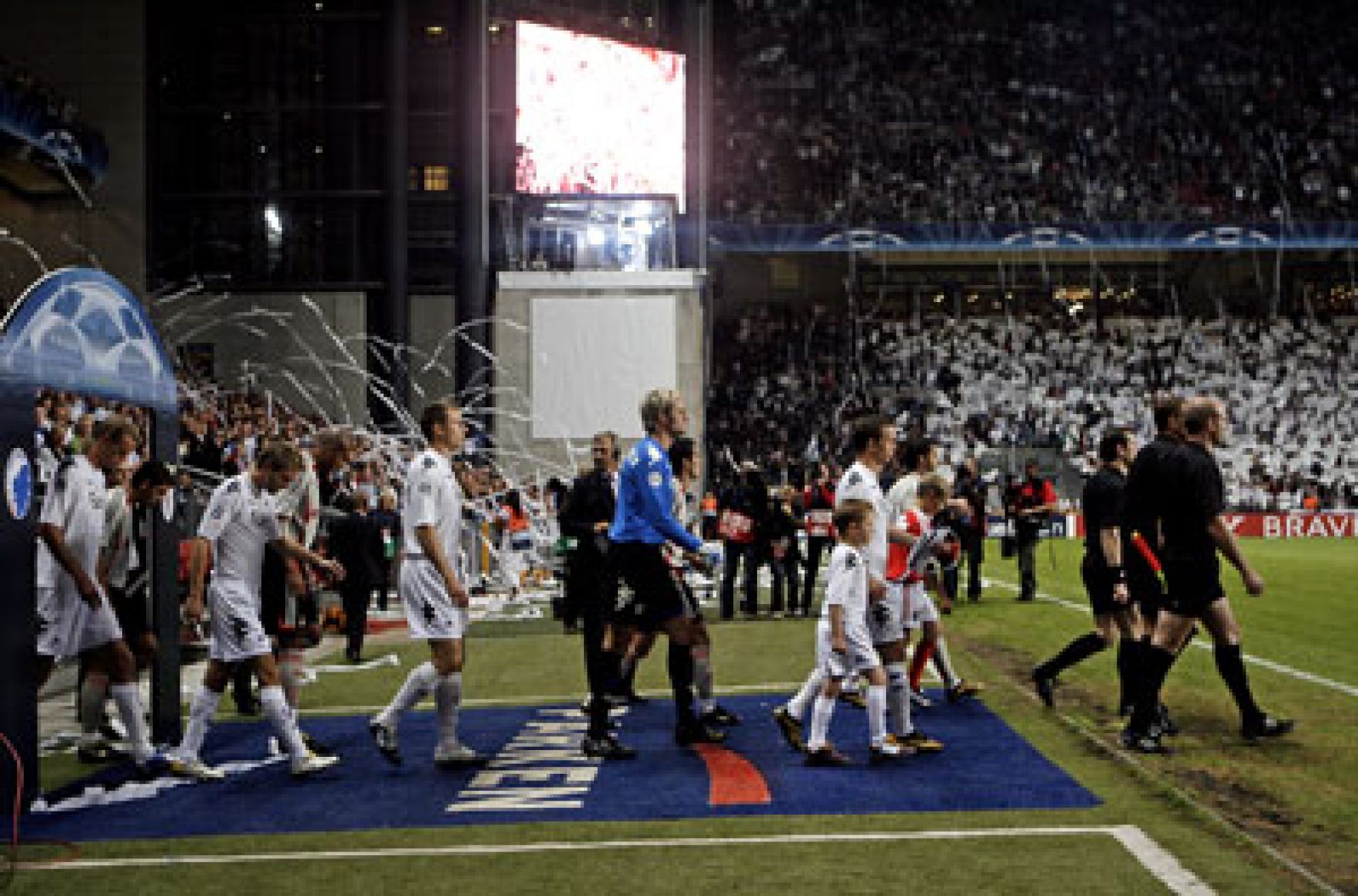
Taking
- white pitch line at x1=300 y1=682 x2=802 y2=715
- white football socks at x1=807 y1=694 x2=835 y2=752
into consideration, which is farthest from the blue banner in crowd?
white football socks at x1=807 y1=694 x2=835 y2=752

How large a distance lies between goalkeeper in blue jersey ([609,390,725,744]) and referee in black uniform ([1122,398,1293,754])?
2.66 meters

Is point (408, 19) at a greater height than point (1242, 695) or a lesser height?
greater

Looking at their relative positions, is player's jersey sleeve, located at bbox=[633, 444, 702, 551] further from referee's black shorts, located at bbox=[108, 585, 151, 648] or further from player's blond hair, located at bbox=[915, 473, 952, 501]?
referee's black shorts, located at bbox=[108, 585, 151, 648]

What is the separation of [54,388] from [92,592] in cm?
115

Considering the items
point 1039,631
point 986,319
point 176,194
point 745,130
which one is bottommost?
point 1039,631

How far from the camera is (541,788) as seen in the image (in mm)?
7348

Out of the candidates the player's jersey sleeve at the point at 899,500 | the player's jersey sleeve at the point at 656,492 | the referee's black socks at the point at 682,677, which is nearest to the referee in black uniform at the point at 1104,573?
the player's jersey sleeve at the point at 899,500

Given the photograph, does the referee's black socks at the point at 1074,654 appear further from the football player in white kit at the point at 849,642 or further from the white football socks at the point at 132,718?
the white football socks at the point at 132,718

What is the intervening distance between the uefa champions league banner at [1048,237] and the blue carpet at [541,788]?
37767mm

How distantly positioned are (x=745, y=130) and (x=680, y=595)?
165 ft

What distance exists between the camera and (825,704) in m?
7.64

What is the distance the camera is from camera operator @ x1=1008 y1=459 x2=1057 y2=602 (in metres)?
17.5

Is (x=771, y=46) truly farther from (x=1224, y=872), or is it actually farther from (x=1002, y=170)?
(x=1224, y=872)

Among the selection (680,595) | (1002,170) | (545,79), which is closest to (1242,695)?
(680,595)
